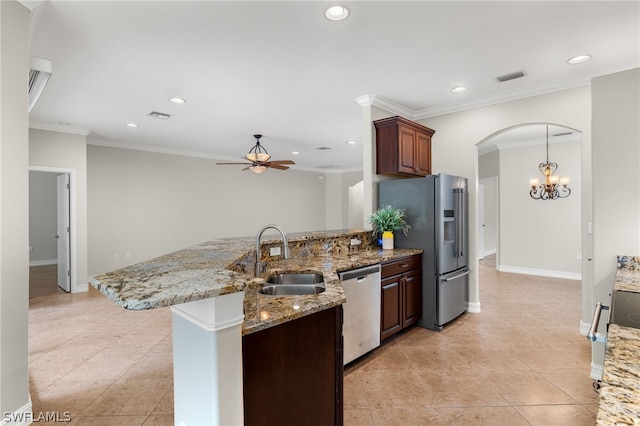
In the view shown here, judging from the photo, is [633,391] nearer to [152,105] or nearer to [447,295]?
[447,295]

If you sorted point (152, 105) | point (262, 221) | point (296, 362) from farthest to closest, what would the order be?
point (262, 221) < point (152, 105) < point (296, 362)

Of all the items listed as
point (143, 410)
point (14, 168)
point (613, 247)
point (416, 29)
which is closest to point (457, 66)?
point (416, 29)

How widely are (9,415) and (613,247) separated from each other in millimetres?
4117

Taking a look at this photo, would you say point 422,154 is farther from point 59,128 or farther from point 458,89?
point 59,128

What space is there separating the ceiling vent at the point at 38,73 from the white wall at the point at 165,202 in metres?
3.00

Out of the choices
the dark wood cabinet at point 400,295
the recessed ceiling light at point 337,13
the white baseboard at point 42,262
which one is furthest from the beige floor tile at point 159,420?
the white baseboard at point 42,262

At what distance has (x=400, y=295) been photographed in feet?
11.1

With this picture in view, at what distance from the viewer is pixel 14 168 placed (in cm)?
198

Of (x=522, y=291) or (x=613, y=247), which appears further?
(x=522, y=291)

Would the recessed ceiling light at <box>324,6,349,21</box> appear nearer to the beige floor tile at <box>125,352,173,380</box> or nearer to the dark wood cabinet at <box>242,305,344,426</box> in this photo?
the dark wood cabinet at <box>242,305,344,426</box>

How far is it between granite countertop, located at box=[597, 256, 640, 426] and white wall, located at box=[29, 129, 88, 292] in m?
6.58

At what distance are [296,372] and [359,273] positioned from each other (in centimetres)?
141

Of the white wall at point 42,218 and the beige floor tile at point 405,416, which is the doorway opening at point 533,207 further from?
the white wall at point 42,218

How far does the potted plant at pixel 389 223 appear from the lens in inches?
148
